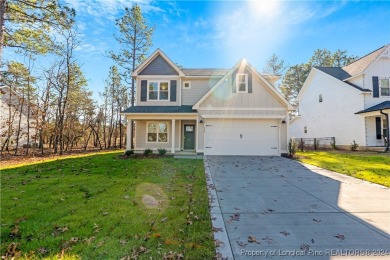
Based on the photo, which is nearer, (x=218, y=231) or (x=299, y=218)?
(x=218, y=231)

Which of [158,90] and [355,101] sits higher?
[158,90]

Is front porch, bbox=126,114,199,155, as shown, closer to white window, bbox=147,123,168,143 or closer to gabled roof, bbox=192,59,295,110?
white window, bbox=147,123,168,143

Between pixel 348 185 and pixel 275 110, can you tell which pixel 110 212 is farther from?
pixel 275 110

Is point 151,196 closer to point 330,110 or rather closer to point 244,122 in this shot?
point 244,122

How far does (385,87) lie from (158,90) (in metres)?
19.1

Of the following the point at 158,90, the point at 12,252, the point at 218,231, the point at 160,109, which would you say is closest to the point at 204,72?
the point at 158,90

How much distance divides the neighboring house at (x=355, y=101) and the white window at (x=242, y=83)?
10.3 meters

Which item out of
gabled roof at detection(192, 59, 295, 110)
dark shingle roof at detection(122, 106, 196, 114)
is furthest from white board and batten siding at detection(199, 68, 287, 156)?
dark shingle roof at detection(122, 106, 196, 114)

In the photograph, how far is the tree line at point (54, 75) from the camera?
32.0 ft

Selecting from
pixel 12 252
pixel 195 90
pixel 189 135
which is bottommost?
pixel 12 252

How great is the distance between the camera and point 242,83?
576 inches

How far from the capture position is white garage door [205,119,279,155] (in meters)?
14.2

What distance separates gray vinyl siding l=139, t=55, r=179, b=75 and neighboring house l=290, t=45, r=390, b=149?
15542 mm

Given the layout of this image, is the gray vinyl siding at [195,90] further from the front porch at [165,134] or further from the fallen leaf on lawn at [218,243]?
the fallen leaf on lawn at [218,243]
